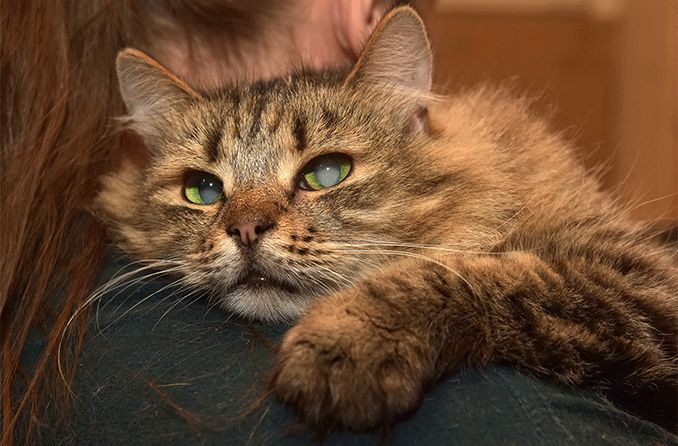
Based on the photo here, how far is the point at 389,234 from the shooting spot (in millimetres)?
1139

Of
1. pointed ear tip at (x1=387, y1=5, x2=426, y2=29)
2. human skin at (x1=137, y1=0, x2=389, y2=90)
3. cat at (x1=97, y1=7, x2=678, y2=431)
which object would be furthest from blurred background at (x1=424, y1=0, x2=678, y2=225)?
pointed ear tip at (x1=387, y1=5, x2=426, y2=29)

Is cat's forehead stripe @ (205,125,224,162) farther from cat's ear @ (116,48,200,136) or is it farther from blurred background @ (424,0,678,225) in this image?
blurred background @ (424,0,678,225)

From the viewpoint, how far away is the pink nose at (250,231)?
1080mm

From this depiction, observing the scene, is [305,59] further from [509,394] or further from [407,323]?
[509,394]

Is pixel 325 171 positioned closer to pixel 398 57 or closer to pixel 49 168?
pixel 398 57

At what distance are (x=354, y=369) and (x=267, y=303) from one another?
30 cm

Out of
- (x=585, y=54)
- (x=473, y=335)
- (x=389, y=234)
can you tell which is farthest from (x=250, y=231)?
(x=585, y=54)

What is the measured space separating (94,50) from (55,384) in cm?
70

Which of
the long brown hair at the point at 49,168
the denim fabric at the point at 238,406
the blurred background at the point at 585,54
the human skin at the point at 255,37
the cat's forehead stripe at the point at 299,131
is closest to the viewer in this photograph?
the denim fabric at the point at 238,406

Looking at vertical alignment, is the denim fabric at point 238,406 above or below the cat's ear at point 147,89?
below

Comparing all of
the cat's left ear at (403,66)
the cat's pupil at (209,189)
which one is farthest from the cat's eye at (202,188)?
the cat's left ear at (403,66)

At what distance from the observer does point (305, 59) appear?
1576mm

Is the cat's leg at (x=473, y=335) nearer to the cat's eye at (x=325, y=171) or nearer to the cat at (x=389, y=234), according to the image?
the cat at (x=389, y=234)

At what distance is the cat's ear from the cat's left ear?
1.11 ft
